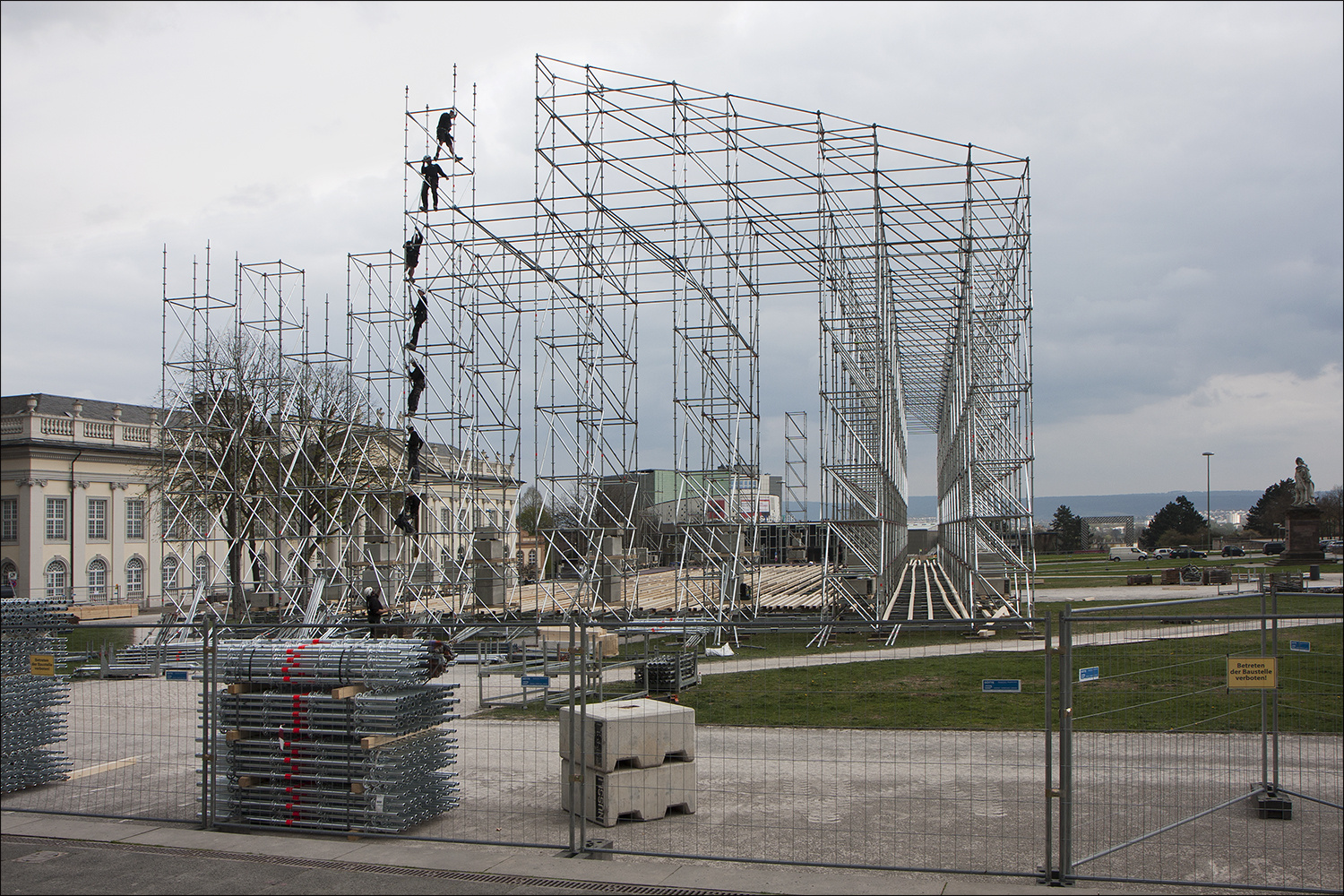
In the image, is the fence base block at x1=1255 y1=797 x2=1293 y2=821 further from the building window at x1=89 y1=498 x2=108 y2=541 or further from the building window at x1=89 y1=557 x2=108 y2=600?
the building window at x1=89 y1=498 x2=108 y2=541

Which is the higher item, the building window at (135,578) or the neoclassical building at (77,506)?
the neoclassical building at (77,506)

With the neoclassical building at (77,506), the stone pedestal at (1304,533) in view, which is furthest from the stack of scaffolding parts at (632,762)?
the stone pedestal at (1304,533)

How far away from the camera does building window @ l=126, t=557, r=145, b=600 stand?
162 feet

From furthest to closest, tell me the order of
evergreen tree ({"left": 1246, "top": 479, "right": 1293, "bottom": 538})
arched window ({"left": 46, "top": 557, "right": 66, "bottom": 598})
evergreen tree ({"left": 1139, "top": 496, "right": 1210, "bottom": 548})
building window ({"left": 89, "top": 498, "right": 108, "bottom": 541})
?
1. evergreen tree ({"left": 1139, "top": 496, "right": 1210, "bottom": 548})
2. evergreen tree ({"left": 1246, "top": 479, "right": 1293, "bottom": 538})
3. building window ({"left": 89, "top": 498, "right": 108, "bottom": 541})
4. arched window ({"left": 46, "top": 557, "right": 66, "bottom": 598})

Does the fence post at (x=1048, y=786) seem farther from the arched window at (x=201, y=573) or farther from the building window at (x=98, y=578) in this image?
the building window at (x=98, y=578)

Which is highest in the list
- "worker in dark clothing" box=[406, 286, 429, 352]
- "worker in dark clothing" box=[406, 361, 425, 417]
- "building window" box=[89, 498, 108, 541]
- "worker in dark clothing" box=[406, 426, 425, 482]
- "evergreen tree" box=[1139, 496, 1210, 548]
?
"worker in dark clothing" box=[406, 286, 429, 352]

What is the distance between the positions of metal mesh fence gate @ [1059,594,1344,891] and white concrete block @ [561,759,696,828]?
116 inches

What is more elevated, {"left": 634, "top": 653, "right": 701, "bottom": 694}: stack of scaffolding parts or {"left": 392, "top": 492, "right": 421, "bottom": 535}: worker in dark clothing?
{"left": 392, "top": 492, "right": 421, "bottom": 535}: worker in dark clothing

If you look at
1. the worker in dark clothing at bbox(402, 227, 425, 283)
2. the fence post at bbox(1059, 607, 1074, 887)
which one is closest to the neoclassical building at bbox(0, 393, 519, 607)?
the worker in dark clothing at bbox(402, 227, 425, 283)

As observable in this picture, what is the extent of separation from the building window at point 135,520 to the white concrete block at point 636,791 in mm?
47921

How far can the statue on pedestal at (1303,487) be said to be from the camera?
4556 cm

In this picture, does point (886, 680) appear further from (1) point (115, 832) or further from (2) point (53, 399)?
(2) point (53, 399)

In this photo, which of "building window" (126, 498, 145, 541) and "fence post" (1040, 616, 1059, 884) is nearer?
"fence post" (1040, 616, 1059, 884)

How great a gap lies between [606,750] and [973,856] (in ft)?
9.06
